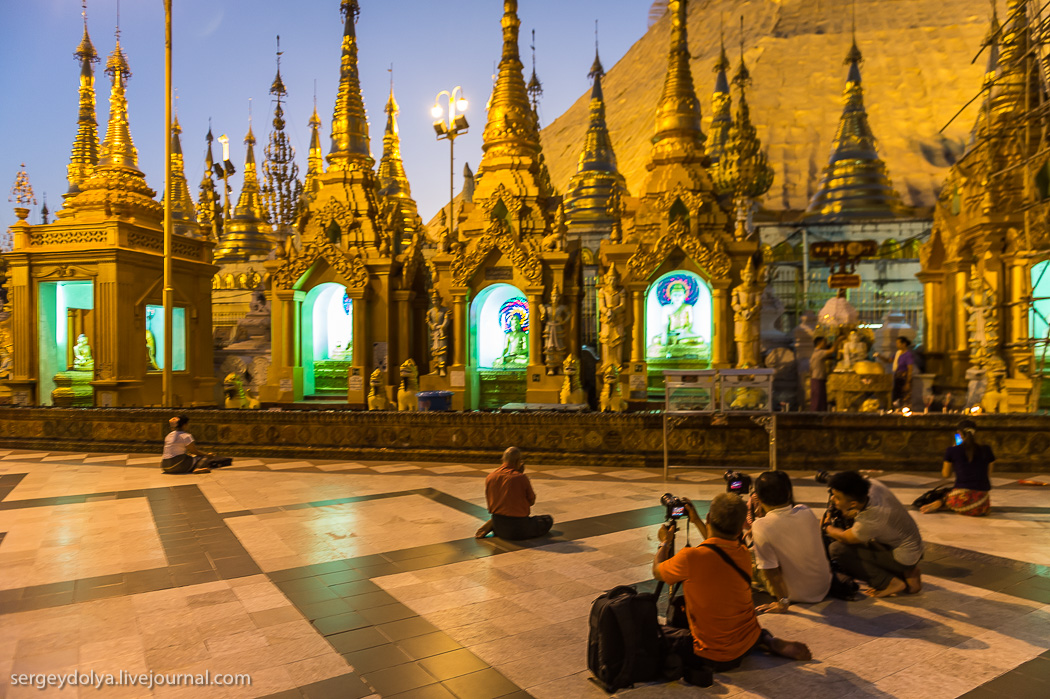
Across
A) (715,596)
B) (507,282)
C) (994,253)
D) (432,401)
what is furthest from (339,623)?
(994,253)

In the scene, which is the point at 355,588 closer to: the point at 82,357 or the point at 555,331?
the point at 555,331

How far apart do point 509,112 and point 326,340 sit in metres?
9.17

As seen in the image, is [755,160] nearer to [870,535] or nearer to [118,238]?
[118,238]

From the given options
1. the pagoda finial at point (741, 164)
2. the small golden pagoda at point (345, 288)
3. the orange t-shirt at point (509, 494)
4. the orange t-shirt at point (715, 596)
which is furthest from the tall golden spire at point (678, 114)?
the orange t-shirt at point (715, 596)

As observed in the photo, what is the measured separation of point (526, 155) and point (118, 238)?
38.1 feet

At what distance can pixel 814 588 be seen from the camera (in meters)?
5.17

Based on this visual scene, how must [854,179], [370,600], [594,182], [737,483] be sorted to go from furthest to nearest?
[594,182] → [854,179] → [737,483] → [370,600]

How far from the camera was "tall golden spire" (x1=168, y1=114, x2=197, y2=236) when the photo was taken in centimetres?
3281

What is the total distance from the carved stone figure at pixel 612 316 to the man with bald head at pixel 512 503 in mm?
11183

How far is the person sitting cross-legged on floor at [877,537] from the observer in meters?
5.25

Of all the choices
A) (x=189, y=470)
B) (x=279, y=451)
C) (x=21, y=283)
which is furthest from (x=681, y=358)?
(x=21, y=283)

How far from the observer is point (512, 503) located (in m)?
6.98

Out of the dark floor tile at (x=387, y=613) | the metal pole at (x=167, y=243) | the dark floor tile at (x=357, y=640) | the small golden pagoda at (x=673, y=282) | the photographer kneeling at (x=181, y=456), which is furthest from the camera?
the small golden pagoda at (x=673, y=282)

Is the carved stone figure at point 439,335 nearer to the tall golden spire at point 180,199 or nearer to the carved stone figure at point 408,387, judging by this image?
the carved stone figure at point 408,387
